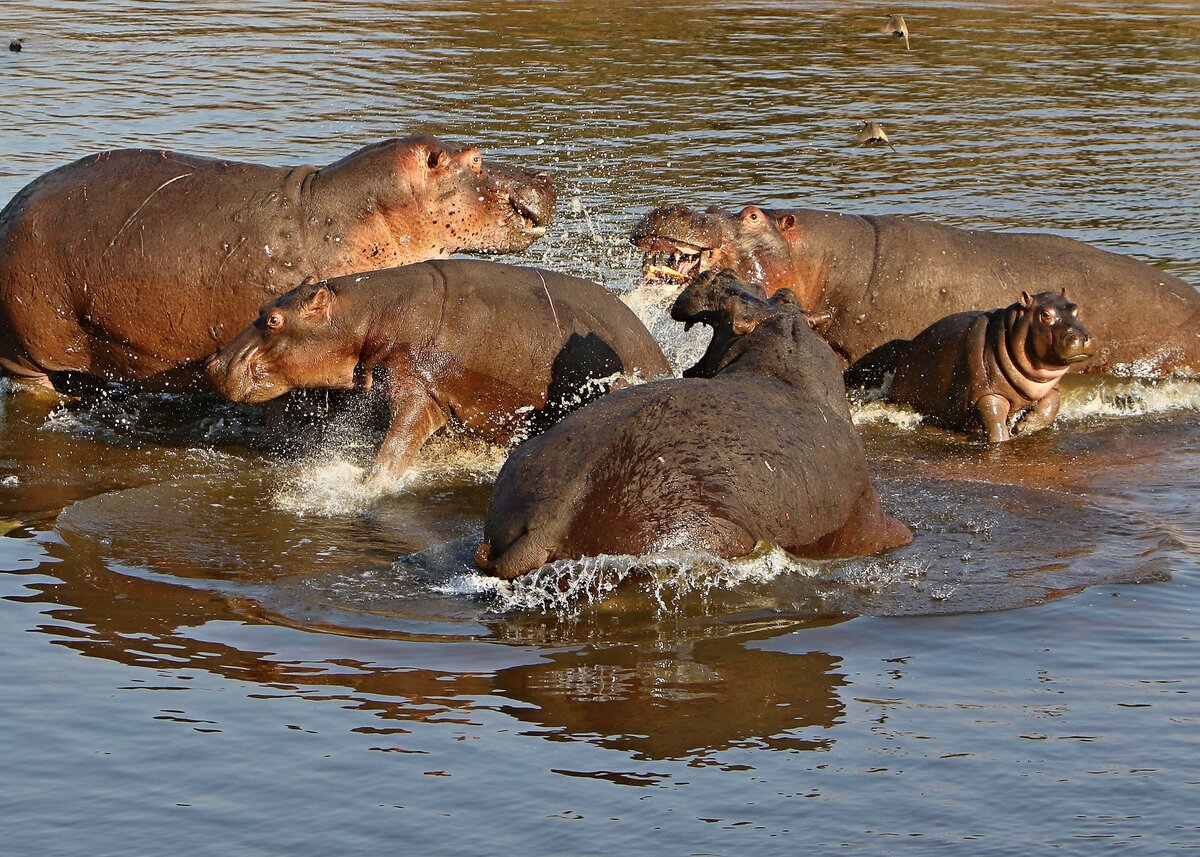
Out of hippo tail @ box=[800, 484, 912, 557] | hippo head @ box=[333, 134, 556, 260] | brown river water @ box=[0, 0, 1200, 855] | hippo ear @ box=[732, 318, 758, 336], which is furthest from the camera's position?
hippo head @ box=[333, 134, 556, 260]

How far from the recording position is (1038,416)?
10672 mm

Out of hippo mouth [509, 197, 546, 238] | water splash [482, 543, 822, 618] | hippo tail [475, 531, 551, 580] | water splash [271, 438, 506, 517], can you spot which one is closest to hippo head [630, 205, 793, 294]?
hippo mouth [509, 197, 546, 238]

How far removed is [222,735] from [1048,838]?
243 cm

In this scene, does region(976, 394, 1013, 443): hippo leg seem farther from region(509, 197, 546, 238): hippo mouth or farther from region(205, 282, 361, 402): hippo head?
region(205, 282, 361, 402): hippo head

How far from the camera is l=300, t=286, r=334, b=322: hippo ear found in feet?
29.2

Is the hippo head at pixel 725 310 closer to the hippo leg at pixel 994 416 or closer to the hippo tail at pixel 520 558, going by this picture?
the hippo tail at pixel 520 558

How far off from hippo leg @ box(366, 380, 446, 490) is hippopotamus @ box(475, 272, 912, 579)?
→ 1698 millimetres

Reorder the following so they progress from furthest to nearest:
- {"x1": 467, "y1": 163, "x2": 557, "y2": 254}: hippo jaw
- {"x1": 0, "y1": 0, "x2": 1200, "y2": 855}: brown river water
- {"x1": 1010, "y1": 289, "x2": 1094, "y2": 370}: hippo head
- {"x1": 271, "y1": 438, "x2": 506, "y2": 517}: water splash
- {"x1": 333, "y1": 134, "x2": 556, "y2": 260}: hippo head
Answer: {"x1": 467, "y1": 163, "x2": 557, "y2": 254}: hippo jaw → {"x1": 1010, "y1": 289, "x2": 1094, "y2": 370}: hippo head → {"x1": 333, "y1": 134, "x2": 556, "y2": 260}: hippo head → {"x1": 271, "y1": 438, "x2": 506, "y2": 517}: water splash → {"x1": 0, "y1": 0, "x2": 1200, "y2": 855}: brown river water

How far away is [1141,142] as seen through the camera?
721 inches

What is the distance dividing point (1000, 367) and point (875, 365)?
0.94m

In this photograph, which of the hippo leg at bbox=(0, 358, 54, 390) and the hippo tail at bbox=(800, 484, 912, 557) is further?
the hippo leg at bbox=(0, 358, 54, 390)

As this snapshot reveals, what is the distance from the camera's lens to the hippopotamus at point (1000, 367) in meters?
10.4

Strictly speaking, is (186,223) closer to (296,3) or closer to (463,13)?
(463,13)

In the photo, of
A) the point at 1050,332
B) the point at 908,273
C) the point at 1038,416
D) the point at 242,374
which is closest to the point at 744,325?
the point at 242,374
